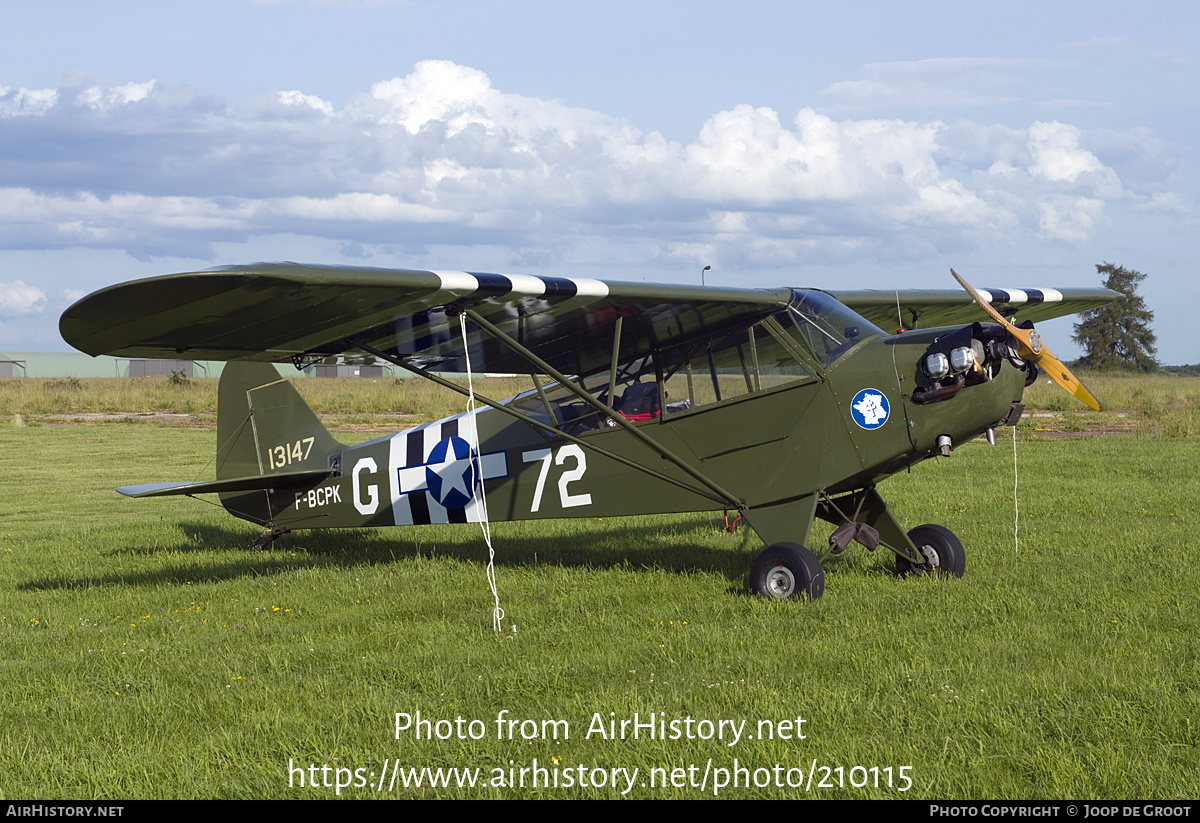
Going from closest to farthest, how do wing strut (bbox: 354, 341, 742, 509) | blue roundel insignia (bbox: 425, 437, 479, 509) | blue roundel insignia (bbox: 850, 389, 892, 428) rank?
blue roundel insignia (bbox: 850, 389, 892, 428) < wing strut (bbox: 354, 341, 742, 509) < blue roundel insignia (bbox: 425, 437, 479, 509)

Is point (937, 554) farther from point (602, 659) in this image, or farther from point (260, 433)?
point (260, 433)

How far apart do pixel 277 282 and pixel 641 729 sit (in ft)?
11.1

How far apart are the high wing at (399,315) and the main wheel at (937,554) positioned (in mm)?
2347

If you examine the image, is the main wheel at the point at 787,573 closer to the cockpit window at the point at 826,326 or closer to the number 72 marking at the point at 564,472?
the cockpit window at the point at 826,326

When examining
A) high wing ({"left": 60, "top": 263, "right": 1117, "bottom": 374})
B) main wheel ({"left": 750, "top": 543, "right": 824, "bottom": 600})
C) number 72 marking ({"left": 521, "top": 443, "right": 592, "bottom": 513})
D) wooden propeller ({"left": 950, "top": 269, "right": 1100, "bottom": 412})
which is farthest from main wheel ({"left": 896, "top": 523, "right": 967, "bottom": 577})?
number 72 marking ({"left": 521, "top": 443, "right": 592, "bottom": 513})

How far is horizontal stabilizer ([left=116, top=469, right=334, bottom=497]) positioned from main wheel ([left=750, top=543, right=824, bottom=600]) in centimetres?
499

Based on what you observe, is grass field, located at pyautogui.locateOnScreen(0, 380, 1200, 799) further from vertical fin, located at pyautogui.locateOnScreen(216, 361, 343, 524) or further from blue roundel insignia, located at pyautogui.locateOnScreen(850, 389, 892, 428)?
blue roundel insignia, located at pyautogui.locateOnScreen(850, 389, 892, 428)

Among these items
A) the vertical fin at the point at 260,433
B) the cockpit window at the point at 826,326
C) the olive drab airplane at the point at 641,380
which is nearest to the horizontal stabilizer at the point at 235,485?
the olive drab airplane at the point at 641,380

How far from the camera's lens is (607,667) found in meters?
5.75

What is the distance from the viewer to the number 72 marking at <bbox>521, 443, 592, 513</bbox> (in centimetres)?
877

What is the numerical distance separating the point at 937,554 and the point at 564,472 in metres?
3.35

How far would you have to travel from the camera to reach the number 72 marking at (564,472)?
877 cm
